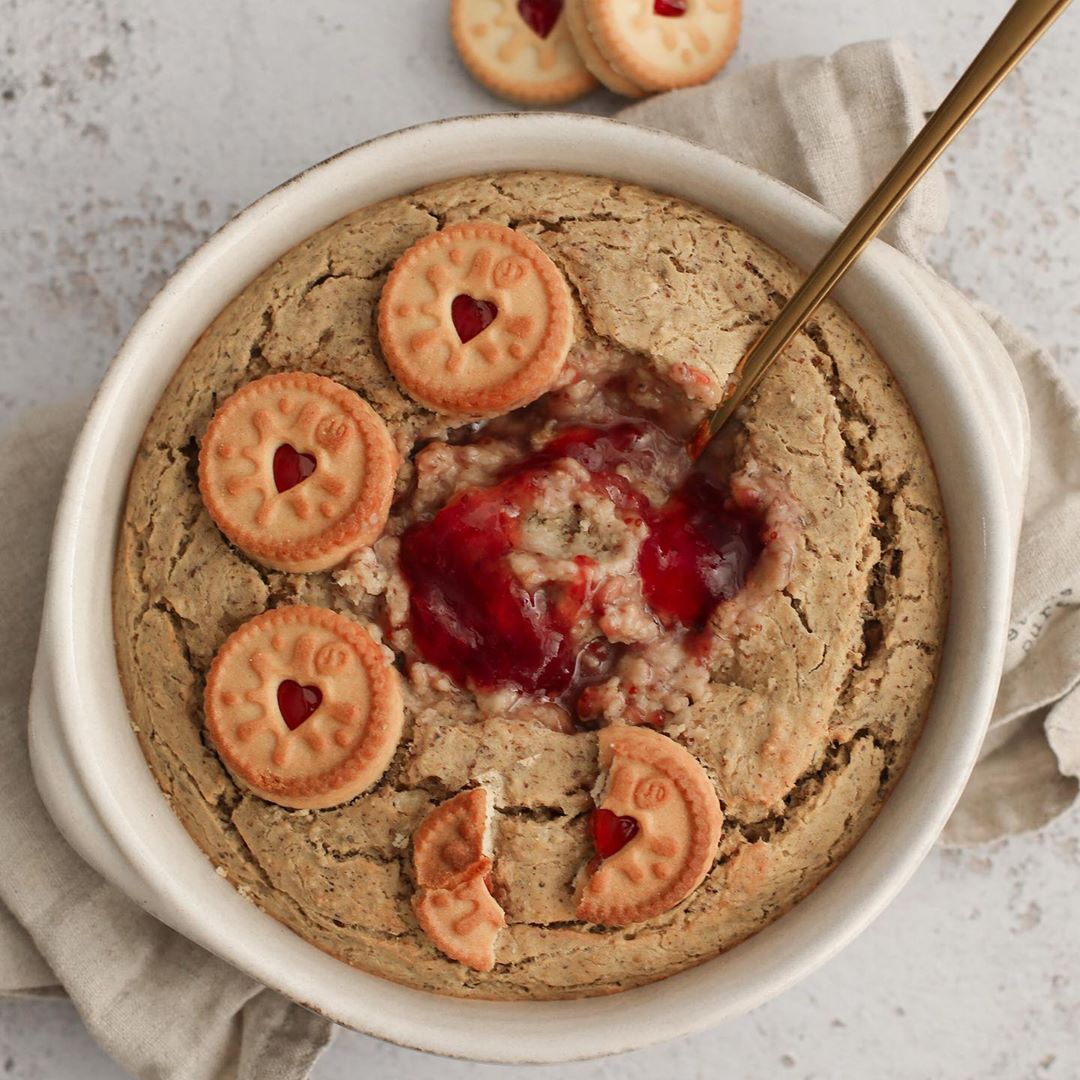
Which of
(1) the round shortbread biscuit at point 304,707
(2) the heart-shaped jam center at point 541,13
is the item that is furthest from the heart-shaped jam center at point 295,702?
(2) the heart-shaped jam center at point 541,13

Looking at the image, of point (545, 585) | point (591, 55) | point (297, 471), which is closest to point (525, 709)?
point (545, 585)

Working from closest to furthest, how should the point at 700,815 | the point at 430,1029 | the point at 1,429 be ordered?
the point at 700,815 → the point at 430,1029 → the point at 1,429

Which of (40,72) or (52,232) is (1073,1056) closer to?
(52,232)

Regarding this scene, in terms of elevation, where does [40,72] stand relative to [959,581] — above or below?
below

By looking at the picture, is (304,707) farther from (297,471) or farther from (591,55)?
(591,55)

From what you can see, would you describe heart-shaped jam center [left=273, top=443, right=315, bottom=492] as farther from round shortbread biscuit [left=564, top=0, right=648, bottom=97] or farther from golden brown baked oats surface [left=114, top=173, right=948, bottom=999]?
round shortbread biscuit [left=564, top=0, right=648, bottom=97]

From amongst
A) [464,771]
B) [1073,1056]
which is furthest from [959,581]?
[1073,1056]

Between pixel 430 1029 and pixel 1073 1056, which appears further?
pixel 1073 1056

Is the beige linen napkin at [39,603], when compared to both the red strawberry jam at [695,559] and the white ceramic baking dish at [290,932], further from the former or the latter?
the red strawberry jam at [695,559]
